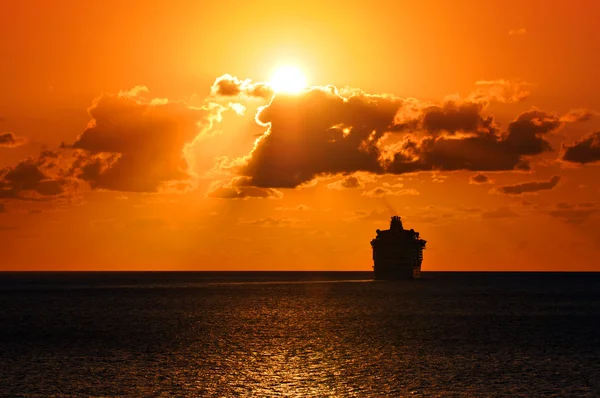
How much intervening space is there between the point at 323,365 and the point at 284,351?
834cm

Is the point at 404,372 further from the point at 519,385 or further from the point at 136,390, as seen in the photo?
the point at 136,390

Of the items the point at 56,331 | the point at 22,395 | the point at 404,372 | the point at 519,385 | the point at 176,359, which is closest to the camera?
the point at 22,395

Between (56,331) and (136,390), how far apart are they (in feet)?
126

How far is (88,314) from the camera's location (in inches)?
3952

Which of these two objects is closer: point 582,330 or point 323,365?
point 323,365

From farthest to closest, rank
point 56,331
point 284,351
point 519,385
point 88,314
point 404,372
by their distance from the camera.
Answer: point 88,314 → point 56,331 → point 284,351 → point 404,372 → point 519,385

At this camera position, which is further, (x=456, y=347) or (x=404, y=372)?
(x=456, y=347)

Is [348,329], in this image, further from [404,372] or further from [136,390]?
[136,390]

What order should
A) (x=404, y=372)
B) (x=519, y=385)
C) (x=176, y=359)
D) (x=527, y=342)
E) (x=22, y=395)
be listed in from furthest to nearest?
1. (x=527, y=342)
2. (x=176, y=359)
3. (x=404, y=372)
4. (x=519, y=385)
5. (x=22, y=395)

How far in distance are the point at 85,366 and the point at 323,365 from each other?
1362 centimetres

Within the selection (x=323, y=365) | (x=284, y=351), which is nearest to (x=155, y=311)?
(x=284, y=351)

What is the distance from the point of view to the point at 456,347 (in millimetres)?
56469

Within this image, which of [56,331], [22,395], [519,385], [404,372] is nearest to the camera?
[22,395]

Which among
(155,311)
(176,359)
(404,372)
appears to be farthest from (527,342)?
(155,311)
